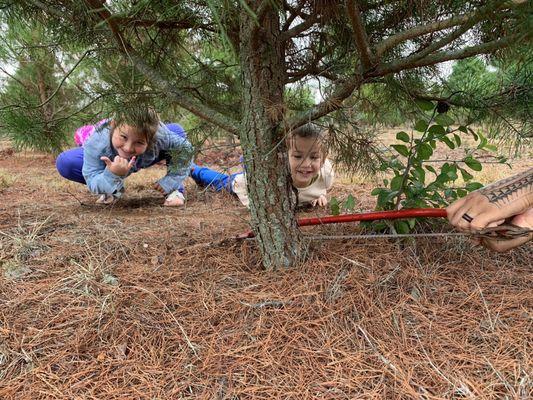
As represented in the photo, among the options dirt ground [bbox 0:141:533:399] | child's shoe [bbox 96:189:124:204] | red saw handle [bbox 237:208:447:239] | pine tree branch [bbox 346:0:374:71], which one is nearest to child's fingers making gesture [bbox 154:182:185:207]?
child's shoe [bbox 96:189:124:204]

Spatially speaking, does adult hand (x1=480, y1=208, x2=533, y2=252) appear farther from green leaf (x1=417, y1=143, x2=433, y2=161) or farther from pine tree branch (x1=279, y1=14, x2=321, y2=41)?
pine tree branch (x1=279, y1=14, x2=321, y2=41)

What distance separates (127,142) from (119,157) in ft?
0.39

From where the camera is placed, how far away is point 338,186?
3.89 meters

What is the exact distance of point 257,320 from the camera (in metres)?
1.33

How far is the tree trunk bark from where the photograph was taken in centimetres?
141

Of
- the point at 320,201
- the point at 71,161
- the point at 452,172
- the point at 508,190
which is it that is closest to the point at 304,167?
the point at 320,201

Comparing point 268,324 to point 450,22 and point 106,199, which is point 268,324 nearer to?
point 450,22

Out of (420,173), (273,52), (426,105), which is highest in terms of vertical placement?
(273,52)

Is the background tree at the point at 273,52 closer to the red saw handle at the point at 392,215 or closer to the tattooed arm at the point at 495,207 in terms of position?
the red saw handle at the point at 392,215

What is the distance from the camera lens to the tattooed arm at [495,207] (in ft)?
4.44

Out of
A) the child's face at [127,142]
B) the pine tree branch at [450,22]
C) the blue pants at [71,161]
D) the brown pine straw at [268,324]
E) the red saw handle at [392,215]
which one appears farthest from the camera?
the blue pants at [71,161]

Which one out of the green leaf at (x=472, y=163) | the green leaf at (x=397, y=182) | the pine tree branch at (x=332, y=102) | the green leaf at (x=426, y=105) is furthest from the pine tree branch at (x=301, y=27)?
the green leaf at (x=472, y=163)

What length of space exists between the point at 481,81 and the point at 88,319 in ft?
6.03

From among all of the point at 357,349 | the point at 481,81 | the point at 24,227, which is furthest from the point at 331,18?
the point at 24,227
